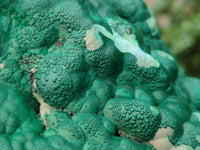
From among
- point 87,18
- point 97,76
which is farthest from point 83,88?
point 87,18

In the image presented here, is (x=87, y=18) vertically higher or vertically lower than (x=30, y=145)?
higher

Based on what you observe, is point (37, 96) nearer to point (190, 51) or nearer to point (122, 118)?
point (122, 118)

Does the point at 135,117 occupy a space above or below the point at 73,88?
below

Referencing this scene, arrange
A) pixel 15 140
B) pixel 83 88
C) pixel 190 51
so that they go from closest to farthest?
pixel 15 140 < pixel 83 88 < pixel 190 51

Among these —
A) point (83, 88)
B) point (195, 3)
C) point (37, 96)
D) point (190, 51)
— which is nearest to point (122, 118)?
point (83, 88)

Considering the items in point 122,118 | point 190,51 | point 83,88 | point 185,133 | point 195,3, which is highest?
point 83,88

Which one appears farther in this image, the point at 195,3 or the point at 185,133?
the point at 195,3

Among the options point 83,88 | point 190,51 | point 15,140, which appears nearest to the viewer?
point 15,140
